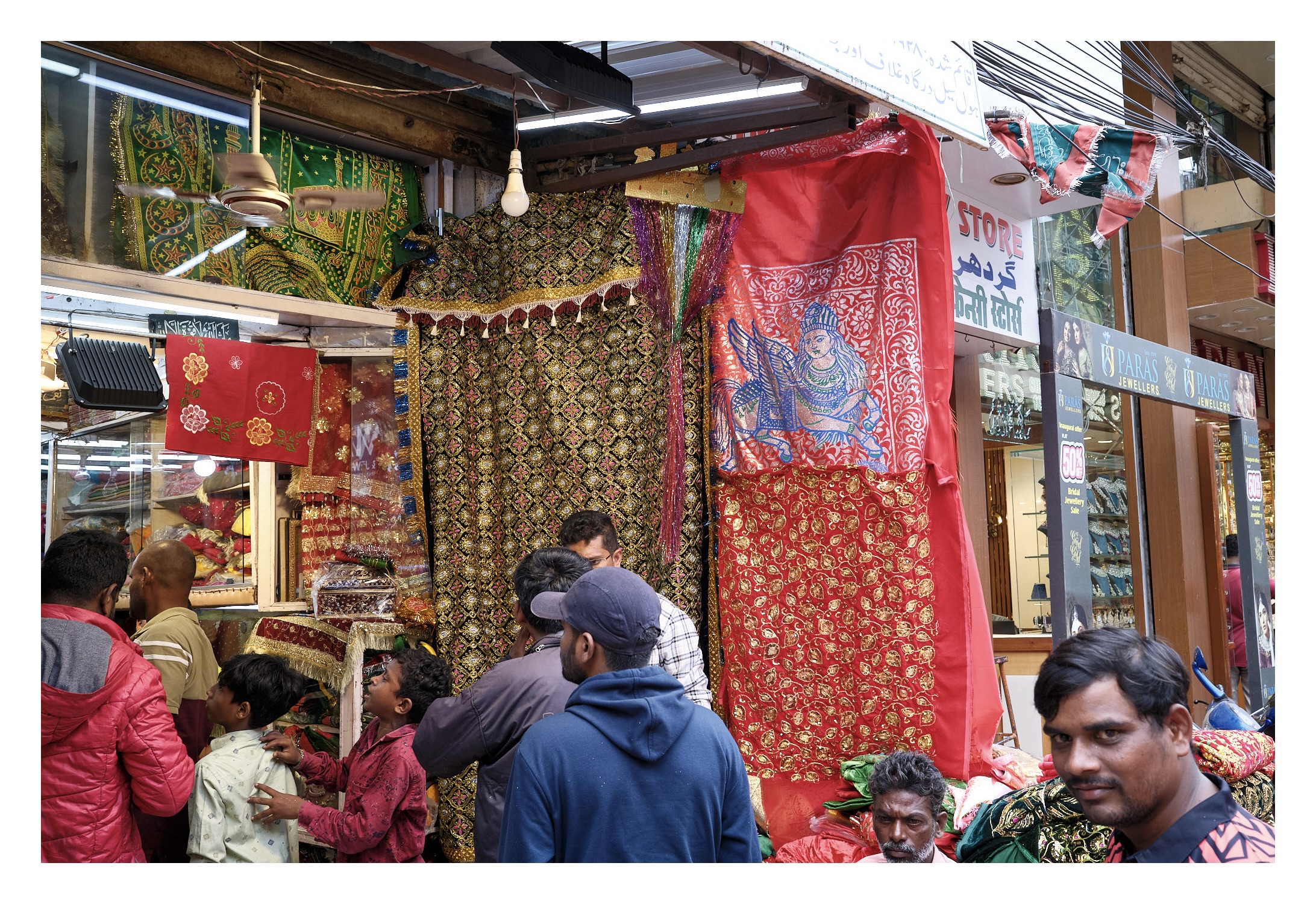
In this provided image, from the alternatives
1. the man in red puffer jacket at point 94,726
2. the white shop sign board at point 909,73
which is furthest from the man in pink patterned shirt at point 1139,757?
the man in red puffer jacket at point 94,726

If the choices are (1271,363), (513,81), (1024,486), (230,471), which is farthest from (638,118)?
(1271,363)

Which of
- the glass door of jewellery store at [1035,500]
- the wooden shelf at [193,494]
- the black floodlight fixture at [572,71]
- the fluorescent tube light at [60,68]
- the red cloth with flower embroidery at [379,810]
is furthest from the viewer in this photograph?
the glass door of jewellery store at [1035,500]

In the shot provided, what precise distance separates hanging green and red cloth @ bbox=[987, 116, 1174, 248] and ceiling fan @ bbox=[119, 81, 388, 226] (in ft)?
9.50

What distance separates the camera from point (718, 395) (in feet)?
15.5

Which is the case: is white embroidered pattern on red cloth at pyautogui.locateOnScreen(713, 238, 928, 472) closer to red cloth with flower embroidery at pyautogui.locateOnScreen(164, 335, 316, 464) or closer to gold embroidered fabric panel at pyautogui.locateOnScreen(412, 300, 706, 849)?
gold embroidered fabric panel at pyautogui.locateOnScreen(412, 300, 706, 849)

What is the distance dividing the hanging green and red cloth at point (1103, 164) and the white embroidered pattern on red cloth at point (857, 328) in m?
0.78

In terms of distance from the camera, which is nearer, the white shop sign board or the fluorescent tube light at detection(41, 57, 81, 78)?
the white shop sign board

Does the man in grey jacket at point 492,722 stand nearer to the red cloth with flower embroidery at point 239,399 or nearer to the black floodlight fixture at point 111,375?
the red cloth with flower embroidery at point 239,399

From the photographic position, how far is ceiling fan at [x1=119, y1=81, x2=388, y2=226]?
392cm

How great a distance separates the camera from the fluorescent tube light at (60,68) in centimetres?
401

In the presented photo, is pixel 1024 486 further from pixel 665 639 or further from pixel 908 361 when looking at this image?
pixel 665 639

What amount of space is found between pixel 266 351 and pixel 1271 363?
1048cm

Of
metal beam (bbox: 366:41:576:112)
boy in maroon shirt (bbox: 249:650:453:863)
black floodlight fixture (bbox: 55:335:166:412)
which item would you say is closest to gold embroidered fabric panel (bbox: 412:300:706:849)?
metal beam (bbox: 366:41:576:112)

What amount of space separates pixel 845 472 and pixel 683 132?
1550mm
